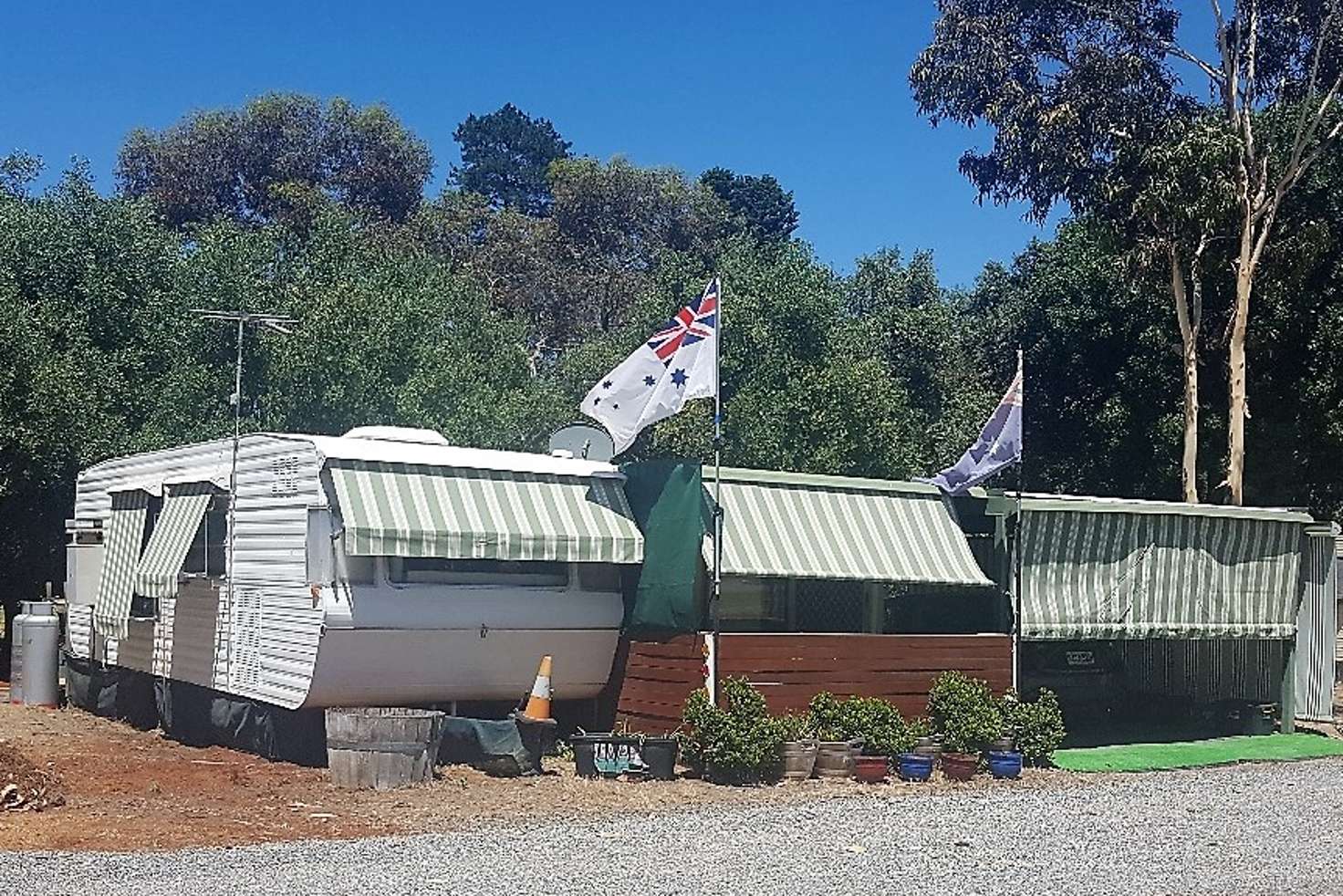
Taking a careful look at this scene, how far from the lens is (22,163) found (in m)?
30.9

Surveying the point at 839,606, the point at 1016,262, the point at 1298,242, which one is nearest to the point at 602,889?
the point at 839,606

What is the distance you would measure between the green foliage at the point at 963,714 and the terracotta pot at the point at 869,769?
3.17 feet

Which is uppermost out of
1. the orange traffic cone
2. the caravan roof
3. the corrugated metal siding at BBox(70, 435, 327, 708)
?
the caravan roof

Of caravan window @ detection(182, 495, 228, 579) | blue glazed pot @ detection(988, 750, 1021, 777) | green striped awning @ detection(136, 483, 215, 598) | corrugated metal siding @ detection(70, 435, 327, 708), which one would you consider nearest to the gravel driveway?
blue glazed pot @ detection(988, 750, 1021, 777)

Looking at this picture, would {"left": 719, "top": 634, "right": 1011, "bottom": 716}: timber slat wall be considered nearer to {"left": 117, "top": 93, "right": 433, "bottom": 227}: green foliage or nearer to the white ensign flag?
the white ensign flag

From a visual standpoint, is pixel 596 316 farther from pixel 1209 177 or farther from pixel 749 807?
pixel 749 807

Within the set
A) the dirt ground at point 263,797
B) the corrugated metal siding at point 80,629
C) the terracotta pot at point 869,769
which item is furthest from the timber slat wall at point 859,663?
the corrugated metal siding at point 80,629

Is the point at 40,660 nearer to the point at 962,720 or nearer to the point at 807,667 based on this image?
the point at 807,667

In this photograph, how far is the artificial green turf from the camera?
49.9 ft

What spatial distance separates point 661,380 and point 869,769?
3.72 metres

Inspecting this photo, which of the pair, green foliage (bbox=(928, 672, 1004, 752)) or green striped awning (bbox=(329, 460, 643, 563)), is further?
green foliage (bbox=(928, 672, 1004, 752))

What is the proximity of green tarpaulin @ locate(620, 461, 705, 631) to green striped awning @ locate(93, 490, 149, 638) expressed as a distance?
5266 millimetres

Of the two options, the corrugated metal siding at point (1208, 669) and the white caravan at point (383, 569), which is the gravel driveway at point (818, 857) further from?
the corrugated metal siding at point (1208, 669)

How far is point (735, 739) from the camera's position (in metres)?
13.1
